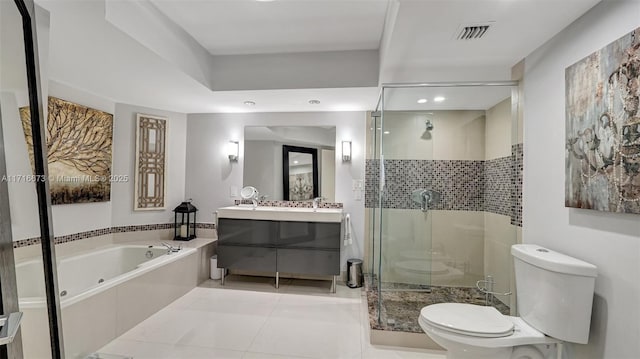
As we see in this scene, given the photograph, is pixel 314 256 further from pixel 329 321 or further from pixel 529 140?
pixel 529 140

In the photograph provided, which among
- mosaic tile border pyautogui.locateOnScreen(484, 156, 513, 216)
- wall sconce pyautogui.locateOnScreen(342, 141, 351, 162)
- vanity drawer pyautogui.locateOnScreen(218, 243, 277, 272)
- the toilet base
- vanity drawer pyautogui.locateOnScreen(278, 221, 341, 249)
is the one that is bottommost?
the toilet base

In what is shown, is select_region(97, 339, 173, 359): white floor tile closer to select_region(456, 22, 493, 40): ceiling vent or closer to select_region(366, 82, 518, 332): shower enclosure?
select_region(366, 82, 518, 332): shower enclosure

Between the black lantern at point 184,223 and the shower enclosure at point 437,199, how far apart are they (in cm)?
227

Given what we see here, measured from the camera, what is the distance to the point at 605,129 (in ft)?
4.60

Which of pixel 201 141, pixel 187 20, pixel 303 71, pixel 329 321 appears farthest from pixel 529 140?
pixel 201 141

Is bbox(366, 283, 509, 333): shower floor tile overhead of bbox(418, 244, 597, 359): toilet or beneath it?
beneath

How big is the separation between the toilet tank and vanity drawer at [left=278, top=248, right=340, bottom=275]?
1775 mm

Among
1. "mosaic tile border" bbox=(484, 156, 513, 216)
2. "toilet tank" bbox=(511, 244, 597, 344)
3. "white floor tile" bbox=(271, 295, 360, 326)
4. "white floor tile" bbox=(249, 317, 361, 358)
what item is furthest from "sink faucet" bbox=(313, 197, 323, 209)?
"toilet tank" bbox=(511, 244, 597, 344)

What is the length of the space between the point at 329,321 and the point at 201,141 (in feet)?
9.00

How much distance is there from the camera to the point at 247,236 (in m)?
3.26

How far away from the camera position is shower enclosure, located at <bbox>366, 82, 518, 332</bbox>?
2.79 metres

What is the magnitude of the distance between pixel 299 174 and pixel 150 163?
6.00 feet

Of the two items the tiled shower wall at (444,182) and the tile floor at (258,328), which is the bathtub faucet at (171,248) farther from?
the tiled shower wall at (444,182)

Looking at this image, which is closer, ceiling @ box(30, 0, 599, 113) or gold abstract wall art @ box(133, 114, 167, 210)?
ceiling @ box(30, 0, 599, 113)
